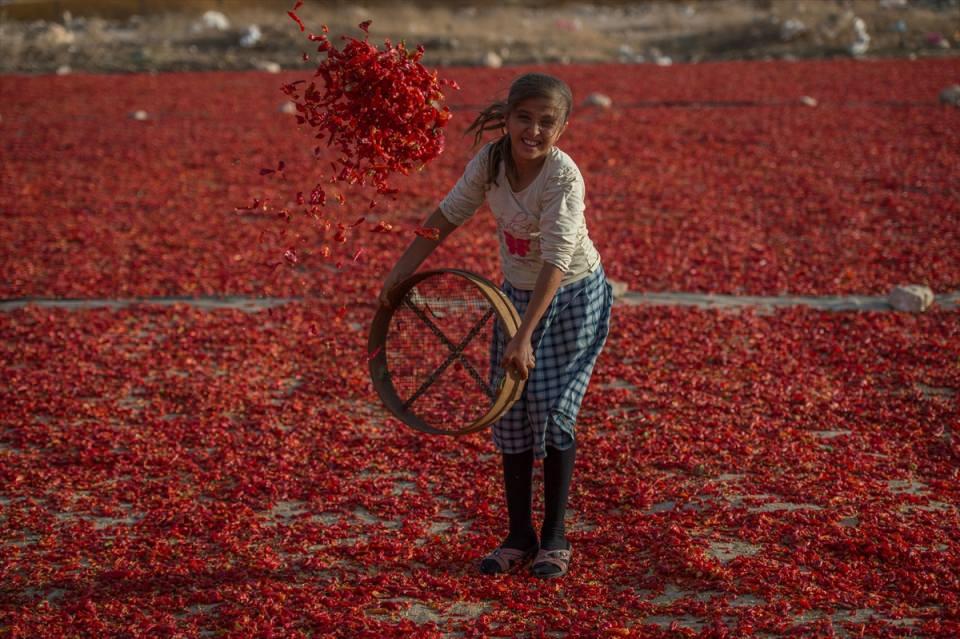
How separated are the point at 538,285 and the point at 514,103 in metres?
0.65

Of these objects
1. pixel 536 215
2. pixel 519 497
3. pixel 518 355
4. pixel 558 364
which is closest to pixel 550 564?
pixel 519 497

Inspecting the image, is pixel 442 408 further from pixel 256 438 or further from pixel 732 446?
pixel 732 446

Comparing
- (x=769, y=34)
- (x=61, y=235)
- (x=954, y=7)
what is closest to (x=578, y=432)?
(x=61, y=235)

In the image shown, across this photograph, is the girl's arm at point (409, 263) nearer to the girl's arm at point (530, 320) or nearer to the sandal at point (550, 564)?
the girl's arm at point (530, 320)

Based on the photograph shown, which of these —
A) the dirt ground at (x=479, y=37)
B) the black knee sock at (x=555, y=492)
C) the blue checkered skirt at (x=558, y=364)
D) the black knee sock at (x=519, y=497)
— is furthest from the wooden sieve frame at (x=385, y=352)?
the dirt ground at (x=479, y=37)

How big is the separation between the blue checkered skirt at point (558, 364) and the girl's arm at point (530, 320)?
8.3 inches

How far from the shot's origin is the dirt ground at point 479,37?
28.0m

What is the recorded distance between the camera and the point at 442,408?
5840mm

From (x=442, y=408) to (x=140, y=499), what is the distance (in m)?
1.78

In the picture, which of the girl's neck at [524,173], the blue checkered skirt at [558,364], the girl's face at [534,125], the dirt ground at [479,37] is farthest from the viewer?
the dirt ground at [479,37]

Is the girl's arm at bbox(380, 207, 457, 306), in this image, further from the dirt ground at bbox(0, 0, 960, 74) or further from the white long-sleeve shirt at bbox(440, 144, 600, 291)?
the dirt ground at bbox(0, 0, 960, 74)

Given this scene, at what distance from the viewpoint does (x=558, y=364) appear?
12.5 feet

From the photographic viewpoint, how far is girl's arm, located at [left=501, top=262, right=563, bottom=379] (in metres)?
3.56

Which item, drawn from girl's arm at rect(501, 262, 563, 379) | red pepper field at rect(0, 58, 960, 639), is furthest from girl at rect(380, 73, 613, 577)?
red pepper field at rect(0, 58, 960, 639)
